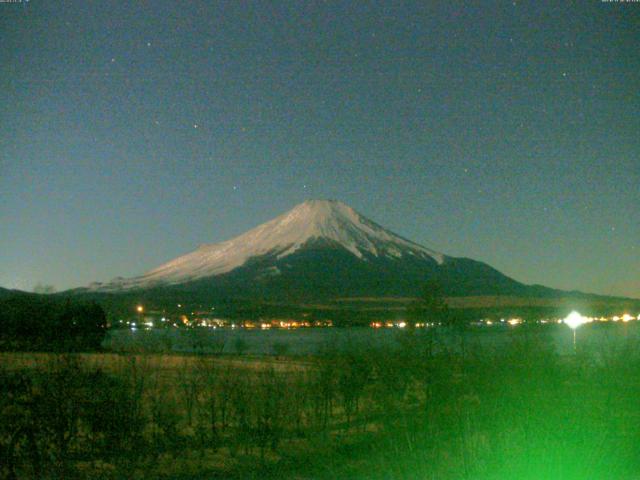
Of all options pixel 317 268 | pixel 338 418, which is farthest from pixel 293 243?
pixel 338 418

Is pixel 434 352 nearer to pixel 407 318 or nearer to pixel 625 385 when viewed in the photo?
pixel 407 318

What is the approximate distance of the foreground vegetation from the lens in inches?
303

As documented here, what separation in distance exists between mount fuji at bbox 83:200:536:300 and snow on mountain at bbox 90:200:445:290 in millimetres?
144

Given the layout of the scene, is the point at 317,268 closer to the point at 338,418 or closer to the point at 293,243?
Result: the point at 293,243

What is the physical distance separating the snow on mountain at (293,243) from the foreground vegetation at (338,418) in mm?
84611

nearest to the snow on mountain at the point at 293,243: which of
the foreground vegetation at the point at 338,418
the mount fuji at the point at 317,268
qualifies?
the mount fuji at the point at 317,268

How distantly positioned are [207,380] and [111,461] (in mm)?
2691

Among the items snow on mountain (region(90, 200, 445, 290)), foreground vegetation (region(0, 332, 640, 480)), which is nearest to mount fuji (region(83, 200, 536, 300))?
snow on mountain (region(90, 200, 445, 290))

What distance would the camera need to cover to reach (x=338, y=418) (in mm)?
13359

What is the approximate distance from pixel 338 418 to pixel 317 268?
291 feet

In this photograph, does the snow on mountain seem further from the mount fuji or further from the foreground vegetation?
the foreground vegetation

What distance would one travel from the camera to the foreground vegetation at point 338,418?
768 centimetres

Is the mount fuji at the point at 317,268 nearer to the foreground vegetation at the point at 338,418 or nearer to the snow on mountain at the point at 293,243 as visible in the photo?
the snow on mountain at the point at 293,243

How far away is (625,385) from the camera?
9.68 metres
